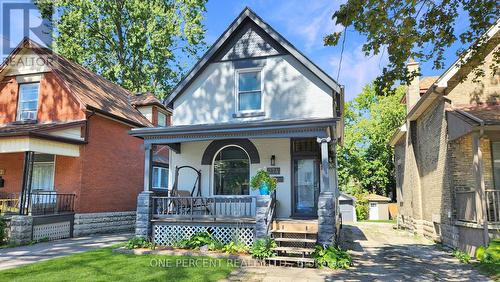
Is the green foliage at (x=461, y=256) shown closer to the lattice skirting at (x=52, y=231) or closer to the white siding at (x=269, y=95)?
the white siding at (x=269, y=95)

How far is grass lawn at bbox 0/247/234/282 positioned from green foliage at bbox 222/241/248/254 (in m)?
0.74

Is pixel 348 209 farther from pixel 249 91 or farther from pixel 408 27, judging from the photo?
pixel 408 27

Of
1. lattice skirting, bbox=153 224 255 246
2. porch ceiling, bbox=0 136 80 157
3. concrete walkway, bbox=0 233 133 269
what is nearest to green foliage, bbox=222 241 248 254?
lattice skirting, bbox=153 224 255 246

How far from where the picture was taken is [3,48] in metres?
19.2

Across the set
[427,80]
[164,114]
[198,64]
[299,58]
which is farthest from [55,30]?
[427,80]

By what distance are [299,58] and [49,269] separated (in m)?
9.61

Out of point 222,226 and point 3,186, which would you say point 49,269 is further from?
point 3,186

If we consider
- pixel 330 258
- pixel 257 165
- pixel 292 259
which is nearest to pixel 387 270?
pixel 330 258

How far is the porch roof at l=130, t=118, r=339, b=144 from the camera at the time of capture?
10617 millimetres

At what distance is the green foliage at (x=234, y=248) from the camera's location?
34.2 ft

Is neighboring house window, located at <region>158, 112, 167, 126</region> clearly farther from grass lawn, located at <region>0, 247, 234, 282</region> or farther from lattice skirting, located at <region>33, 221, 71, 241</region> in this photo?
grass lawn, located at <region>0, 247, 234, 282</region>

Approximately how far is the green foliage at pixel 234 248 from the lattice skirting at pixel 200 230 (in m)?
0.28

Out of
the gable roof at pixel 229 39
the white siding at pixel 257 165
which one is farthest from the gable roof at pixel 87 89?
the white siding at pixel 257 165

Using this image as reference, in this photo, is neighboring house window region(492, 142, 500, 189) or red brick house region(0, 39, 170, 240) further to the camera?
red brick house region(0, 39, 170, 240)
